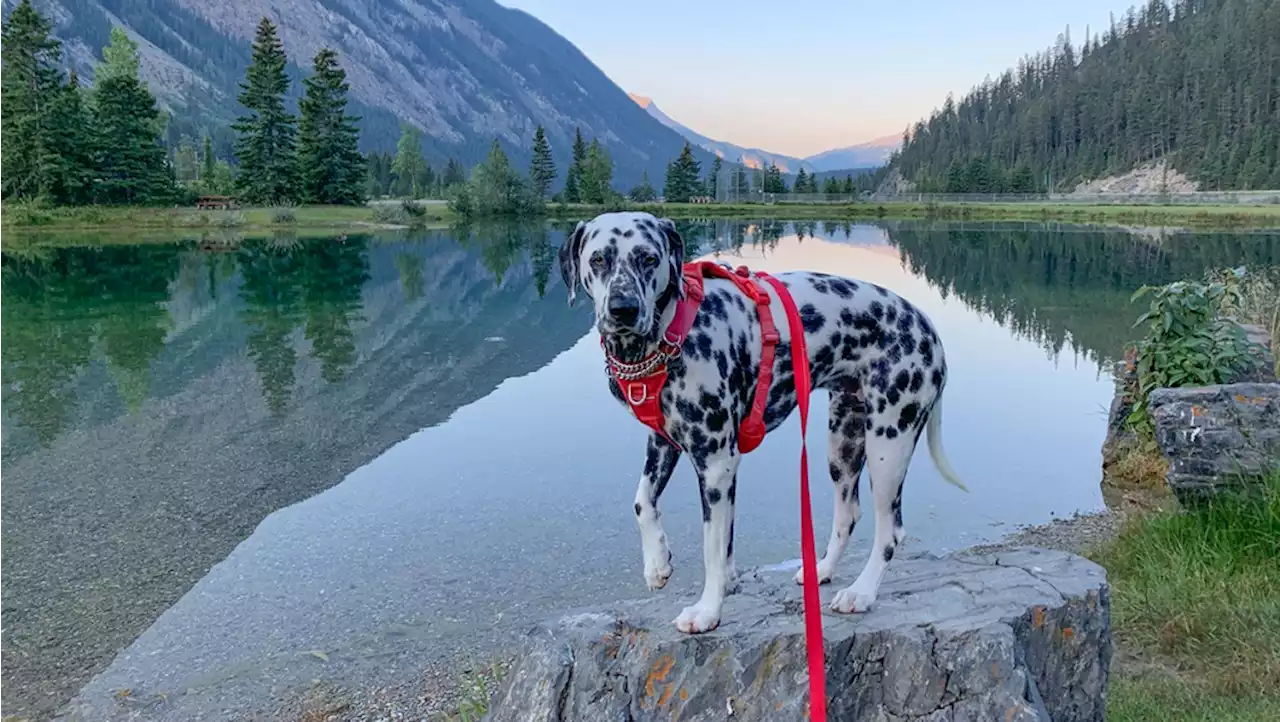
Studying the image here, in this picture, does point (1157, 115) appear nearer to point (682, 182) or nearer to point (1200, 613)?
point (682, 182)

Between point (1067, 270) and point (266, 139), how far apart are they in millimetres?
65468

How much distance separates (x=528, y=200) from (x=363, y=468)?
85.5 meters

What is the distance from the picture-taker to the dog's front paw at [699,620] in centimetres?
462

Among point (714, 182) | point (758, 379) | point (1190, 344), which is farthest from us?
point (714, 182)

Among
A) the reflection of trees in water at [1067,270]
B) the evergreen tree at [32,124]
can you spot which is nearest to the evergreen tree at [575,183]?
the reflection of trees in water at [1067,270]

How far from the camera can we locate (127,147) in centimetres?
7175

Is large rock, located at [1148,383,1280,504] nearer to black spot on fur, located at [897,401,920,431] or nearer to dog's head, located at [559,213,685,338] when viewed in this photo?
black spot on fur, located at [897,401,920,431]

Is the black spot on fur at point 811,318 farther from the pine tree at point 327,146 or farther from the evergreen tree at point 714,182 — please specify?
the evergreen tree at point 714,182

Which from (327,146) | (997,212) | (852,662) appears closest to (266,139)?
(327,146)

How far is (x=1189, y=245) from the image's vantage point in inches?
2164

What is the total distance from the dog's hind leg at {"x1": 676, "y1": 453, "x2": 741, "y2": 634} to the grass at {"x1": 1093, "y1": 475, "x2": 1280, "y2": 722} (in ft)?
8.91

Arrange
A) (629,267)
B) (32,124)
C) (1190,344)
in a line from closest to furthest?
(629,267), (1190,344), (32,124)

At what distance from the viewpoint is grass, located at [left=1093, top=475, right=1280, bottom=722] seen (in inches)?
223

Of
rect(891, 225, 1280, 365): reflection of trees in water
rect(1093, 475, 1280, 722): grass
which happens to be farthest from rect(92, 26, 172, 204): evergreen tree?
rect(1093, 475, 1280, 722): grass
